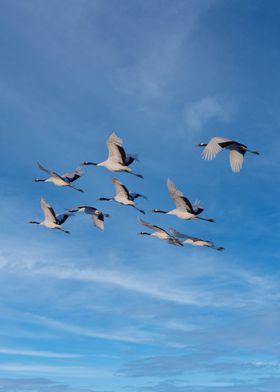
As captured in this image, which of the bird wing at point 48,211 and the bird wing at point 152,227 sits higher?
the bird wing at point 48,211

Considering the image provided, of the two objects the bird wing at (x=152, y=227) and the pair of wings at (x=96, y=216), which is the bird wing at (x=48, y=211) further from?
the bird wing at (x=152, y=227)

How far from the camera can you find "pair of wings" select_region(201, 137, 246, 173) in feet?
214

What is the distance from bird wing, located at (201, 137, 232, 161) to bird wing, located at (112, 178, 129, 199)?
46.3ft

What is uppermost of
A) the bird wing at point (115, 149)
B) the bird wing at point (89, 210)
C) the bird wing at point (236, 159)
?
the bird wing at point (89, 210)

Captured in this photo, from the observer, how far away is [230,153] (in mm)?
69188

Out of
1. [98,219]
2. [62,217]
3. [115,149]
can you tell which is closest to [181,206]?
[115,149]

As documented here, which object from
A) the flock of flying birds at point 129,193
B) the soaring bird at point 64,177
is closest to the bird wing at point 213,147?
the flock of flying birds at point 129,193

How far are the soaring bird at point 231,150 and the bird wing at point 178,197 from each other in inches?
209

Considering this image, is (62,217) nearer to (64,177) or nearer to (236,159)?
(64,177)

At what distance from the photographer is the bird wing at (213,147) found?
64.7 metres

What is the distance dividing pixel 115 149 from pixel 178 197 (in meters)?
8.27

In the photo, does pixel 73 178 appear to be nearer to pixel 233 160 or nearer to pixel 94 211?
pixel 94 211

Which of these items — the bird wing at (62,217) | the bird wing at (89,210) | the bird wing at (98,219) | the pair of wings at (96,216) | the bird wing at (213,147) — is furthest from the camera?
the bird wing at (62,217)

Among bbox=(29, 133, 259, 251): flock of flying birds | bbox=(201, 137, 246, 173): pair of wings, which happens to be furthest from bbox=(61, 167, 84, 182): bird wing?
bbox=(201, 137, 246, 173): pair of wings
